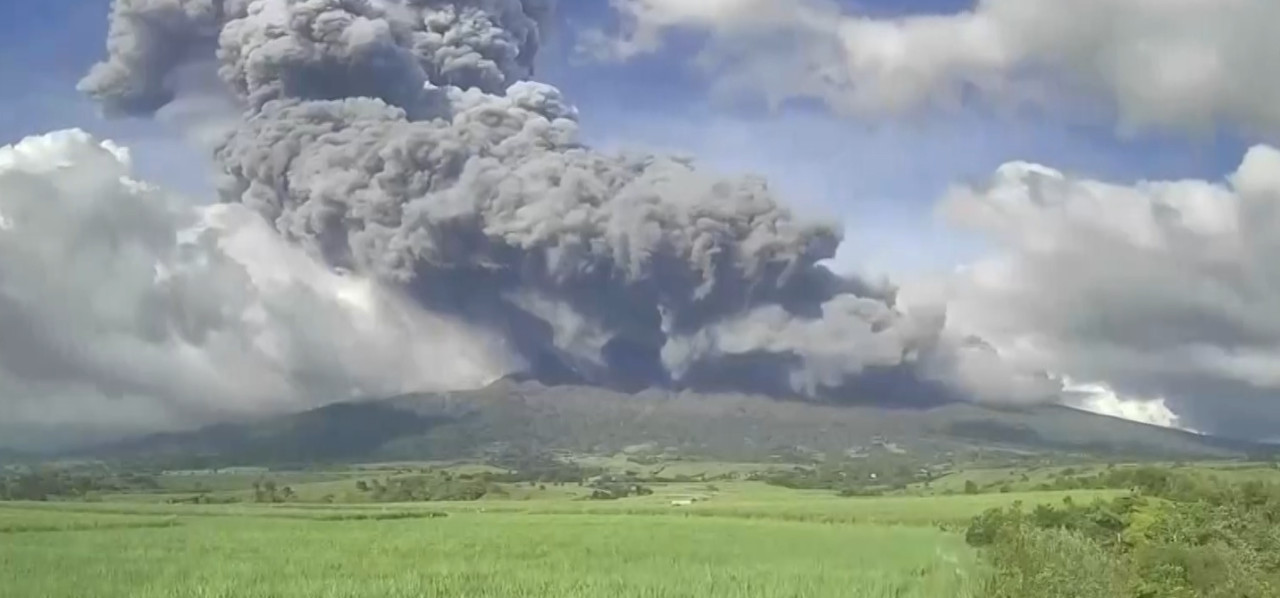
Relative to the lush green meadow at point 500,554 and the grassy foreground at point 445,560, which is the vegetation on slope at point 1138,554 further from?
the grassy foreground at point 445,560


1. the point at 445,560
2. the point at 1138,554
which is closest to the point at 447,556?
the point at 445,560

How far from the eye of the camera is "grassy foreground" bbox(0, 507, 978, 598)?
1888 cm

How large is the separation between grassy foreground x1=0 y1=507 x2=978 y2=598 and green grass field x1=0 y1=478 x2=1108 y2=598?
47mm

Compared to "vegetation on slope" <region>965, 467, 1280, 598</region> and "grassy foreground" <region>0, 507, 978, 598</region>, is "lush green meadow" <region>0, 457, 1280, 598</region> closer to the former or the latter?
"grassy foreground" <region>0, 507, 978, 598</region>

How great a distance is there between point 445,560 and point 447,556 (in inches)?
44.3

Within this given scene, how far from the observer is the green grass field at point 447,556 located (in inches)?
749

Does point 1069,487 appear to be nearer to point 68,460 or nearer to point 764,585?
point 68,460

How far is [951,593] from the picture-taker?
2066cm

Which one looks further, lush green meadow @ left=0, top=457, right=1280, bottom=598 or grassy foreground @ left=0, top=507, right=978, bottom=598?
lush green meadow @ left=0, top=457, right=1280, bottom=598

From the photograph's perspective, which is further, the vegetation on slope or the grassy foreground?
the vegetation on slope

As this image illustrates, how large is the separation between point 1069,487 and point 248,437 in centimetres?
12216

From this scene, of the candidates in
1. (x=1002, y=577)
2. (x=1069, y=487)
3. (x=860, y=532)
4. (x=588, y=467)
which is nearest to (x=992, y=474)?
(x=1069, y=487)

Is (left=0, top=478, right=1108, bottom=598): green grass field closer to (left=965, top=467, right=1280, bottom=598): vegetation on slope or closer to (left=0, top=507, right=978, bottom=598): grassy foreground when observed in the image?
(left=0, top=507, right=978, bottom=598): grassy foreground

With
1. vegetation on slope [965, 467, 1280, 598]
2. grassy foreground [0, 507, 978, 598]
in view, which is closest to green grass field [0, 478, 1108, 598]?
grassy foreground [0, 507, 978, 598]
